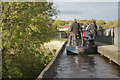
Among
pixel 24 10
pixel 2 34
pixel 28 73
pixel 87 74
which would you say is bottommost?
pixel 28 73

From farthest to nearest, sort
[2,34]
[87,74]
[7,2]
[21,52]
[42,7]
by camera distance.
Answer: [42,7], [21,52], [7,2], [2,34], [87,74]

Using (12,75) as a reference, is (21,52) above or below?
above

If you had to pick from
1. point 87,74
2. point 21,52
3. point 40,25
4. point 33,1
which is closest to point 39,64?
point 21,52

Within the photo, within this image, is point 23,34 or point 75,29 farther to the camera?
point 75,29

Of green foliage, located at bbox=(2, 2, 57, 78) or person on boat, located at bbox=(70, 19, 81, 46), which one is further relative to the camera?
person on boat, located at bbox=(70, 19, 81, 46)

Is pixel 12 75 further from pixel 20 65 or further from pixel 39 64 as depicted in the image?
pixel 39 64

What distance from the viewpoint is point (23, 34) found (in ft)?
42.1

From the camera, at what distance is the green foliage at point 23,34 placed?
1264 centimetres

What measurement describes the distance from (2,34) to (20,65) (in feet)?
11.0

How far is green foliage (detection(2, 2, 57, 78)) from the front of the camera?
1264 cm

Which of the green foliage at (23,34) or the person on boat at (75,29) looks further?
the person on boat at (75,29)

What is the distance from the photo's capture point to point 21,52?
47.2ft

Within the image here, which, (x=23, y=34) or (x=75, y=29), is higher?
(x=75, y=29)

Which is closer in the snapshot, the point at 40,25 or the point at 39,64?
the point at 40,25
